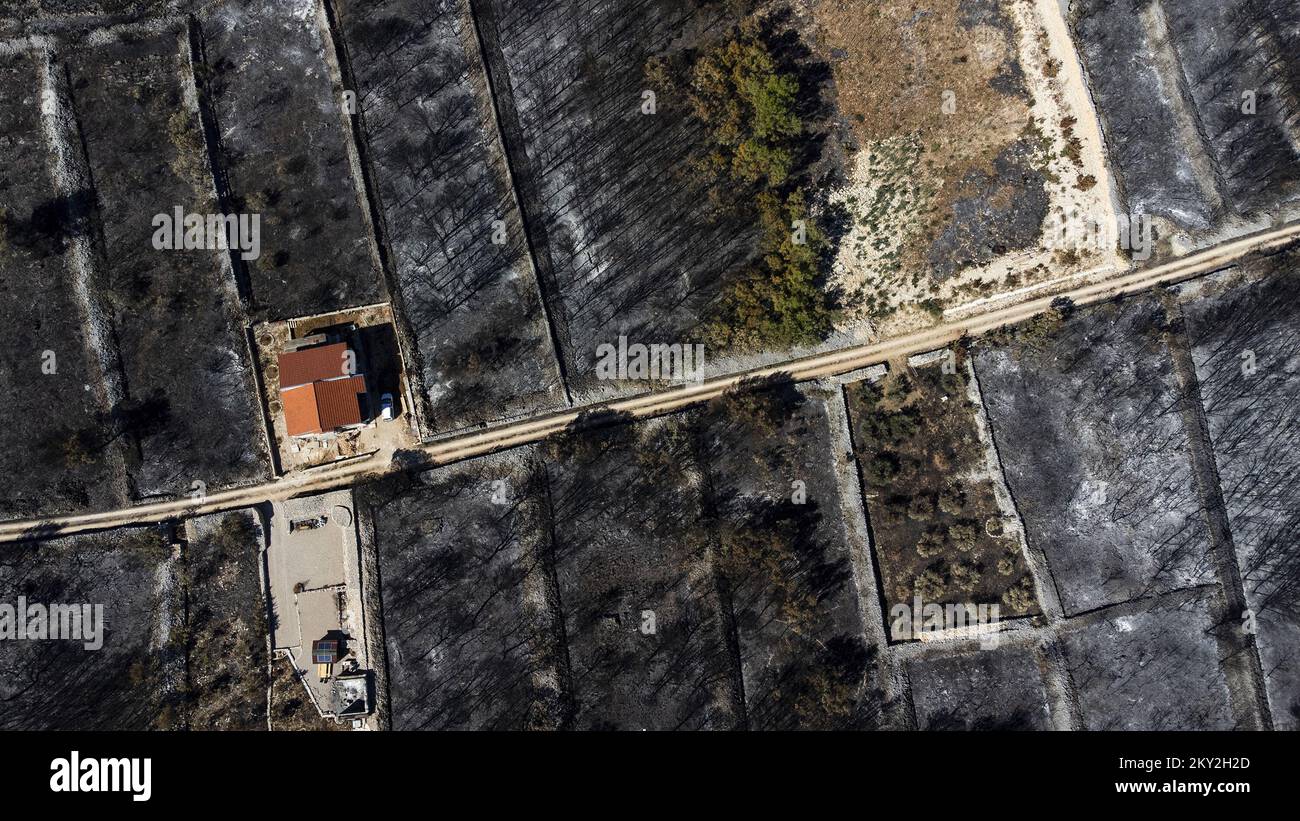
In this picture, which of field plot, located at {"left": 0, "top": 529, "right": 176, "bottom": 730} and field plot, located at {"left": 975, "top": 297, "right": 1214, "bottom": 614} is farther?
field plot, located at {"left": 0, "top": 529, "right": 176, "bottom": 730}

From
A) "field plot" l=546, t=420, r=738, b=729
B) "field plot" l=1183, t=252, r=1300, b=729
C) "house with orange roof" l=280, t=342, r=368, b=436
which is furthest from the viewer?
"field plot" l=546, t=420, r=738, b=729

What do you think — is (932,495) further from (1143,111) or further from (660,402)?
(1143,111)

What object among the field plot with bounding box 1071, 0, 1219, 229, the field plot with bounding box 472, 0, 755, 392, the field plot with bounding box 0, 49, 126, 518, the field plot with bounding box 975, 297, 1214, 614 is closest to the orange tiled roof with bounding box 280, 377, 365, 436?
the field plot with bounding box 472, 0, 755, 392

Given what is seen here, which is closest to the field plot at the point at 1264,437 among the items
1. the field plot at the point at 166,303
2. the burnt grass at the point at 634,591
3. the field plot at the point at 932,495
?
the field plot at the point at 932,495

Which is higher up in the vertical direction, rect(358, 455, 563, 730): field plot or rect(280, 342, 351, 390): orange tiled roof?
rect(280, 342, 351, 390): orange tiled roof

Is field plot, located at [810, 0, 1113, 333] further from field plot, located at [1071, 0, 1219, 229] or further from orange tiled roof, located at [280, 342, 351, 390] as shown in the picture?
orange tiled roof, located at [280, 342, 351, 390]

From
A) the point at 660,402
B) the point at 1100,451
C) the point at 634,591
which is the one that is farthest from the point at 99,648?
the point at 1100,451

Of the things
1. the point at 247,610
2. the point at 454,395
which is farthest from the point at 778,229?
the point at 247,610
